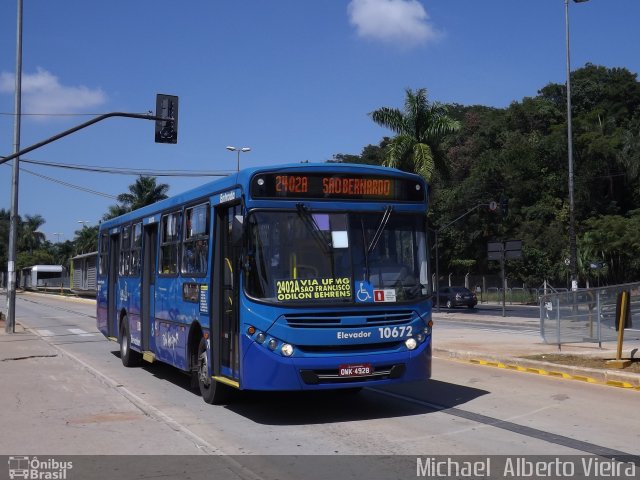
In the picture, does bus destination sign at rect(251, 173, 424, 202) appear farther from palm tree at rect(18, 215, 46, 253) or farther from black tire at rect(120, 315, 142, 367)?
palm tree at rect(18, 215, 46, 253)

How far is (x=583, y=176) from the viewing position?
58.0m

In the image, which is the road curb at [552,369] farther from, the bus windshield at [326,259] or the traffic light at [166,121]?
the traffic light at [166,121]

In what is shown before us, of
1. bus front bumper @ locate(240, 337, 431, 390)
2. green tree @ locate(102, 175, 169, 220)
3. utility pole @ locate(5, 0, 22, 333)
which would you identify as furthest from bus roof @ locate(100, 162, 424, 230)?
green tree @ locate(102, 175, 169, 220)

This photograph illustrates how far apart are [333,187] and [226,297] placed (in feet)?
6.85

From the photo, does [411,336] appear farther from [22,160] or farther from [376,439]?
[22,160]

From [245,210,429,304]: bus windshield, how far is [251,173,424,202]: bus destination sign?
0.25m

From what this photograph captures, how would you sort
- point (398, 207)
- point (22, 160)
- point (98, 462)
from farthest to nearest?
point (22, 160)
point (398, 207)
point (98, 462)

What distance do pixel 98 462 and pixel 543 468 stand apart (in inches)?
170

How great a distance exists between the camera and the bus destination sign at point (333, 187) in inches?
354

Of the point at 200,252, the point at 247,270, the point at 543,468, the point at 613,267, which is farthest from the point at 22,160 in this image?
the point at 613,267

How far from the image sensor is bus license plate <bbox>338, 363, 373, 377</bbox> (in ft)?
28.6

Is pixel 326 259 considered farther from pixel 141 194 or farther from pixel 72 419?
pixel 141 194

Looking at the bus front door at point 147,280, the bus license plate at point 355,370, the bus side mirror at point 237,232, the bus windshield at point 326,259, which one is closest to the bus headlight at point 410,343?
the bus windshield at point 326,259

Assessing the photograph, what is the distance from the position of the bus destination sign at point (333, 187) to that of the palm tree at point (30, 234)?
127m
